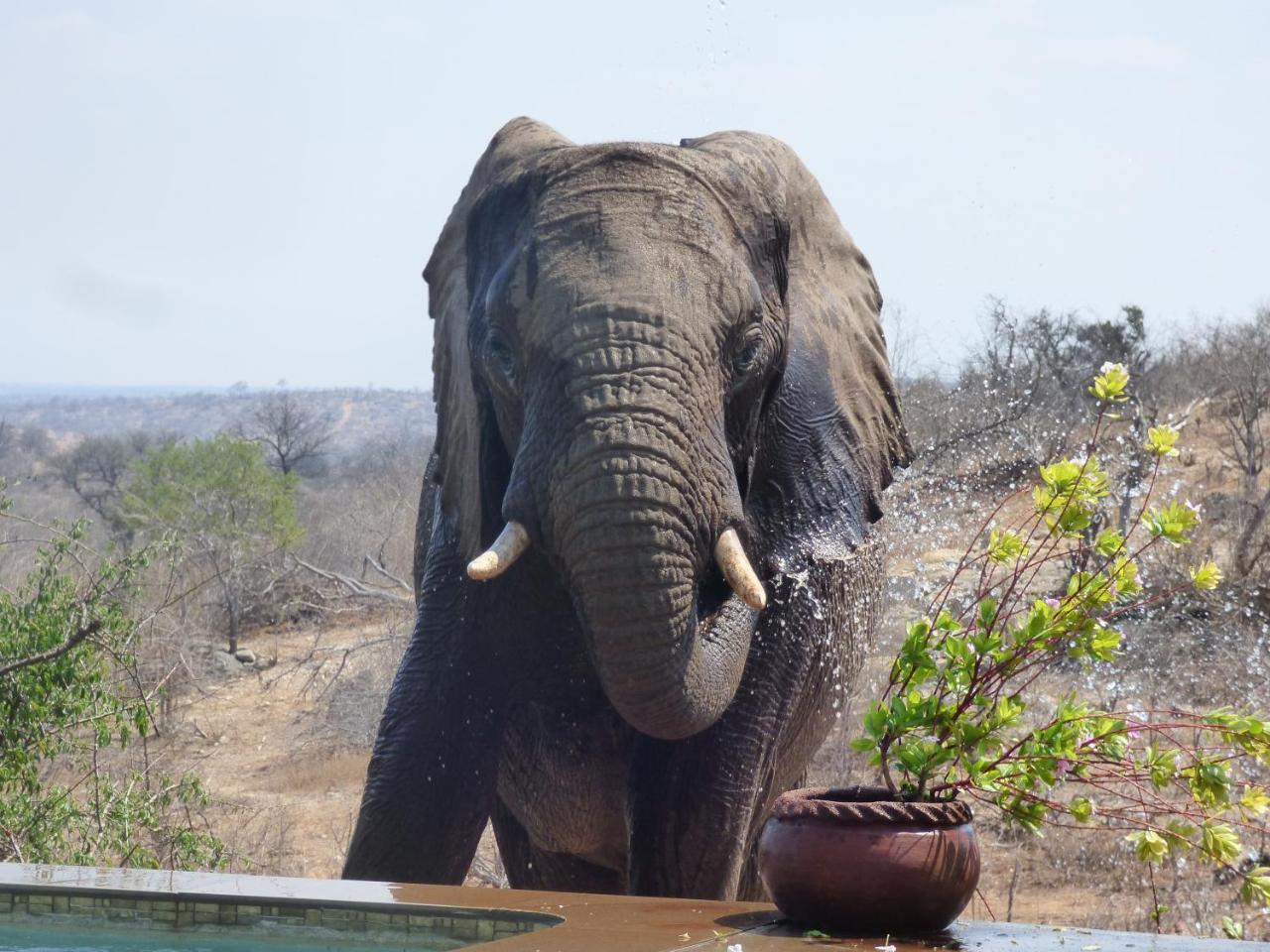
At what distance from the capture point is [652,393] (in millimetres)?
3418

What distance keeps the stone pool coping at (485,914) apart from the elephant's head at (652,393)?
584 mm

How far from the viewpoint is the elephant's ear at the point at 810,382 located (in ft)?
13.0

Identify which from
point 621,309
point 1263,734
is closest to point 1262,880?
point 1263,734

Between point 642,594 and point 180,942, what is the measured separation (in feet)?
3.17

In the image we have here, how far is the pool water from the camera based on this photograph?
300cm

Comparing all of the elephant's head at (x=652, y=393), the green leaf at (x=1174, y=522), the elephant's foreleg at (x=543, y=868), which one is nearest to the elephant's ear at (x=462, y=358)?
the elephant's head at (x=652, y=393)

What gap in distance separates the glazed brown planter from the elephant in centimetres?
75

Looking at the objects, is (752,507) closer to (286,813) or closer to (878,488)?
(878,488)

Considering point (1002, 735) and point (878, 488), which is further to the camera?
point (878, 488)

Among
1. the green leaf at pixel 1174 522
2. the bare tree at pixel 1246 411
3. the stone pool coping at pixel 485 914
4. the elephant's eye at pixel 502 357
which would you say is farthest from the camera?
the bare tree at pixel 1246 411

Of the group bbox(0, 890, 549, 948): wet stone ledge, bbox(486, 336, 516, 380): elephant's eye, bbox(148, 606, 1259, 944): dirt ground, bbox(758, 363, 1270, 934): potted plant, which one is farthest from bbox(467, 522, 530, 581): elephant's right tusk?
bbox(148, 606, 1259, 944): dirt ground

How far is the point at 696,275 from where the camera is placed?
3.60m

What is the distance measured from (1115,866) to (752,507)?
510cm

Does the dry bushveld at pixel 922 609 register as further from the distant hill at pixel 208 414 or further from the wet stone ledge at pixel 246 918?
the distant hill at pixel 208 414
